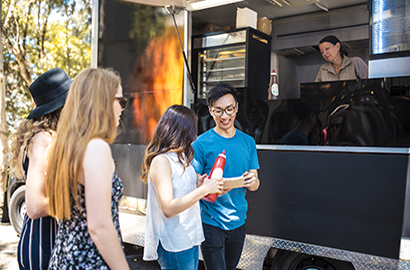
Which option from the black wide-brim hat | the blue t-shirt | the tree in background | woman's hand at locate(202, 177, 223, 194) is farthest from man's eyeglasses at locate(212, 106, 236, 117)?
the tree in background

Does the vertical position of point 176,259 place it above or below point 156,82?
below

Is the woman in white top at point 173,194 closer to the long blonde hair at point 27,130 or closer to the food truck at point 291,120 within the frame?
the long blonde hair at point 27,130

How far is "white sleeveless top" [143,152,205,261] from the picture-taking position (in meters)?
2.03

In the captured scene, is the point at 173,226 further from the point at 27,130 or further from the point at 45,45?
the point at 45,45

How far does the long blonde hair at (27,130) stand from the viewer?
70.5 inches

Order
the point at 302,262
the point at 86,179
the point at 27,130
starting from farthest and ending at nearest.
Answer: the point at 302,262 → the point at 27,130 → the point at 86,179

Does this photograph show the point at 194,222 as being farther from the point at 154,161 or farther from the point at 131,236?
the point at 131,236

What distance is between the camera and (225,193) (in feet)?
8.18

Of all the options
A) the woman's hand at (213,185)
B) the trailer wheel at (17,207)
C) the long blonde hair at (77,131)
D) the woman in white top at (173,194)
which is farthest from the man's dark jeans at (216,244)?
the trailer wheel at (17,207)

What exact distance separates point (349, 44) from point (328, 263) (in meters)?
3.40

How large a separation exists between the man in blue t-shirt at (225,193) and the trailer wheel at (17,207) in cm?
421

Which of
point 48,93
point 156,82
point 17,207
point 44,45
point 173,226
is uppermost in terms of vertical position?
point 44,45

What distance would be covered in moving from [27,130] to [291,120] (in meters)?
2.38

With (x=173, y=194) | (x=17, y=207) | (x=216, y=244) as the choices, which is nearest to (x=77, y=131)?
(x=173, y=194)
